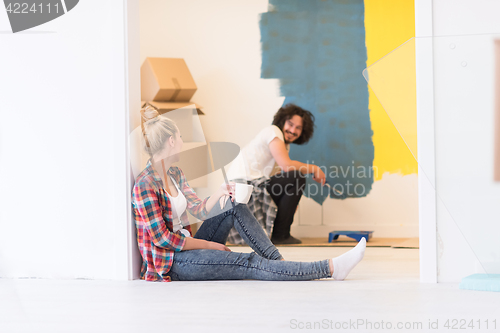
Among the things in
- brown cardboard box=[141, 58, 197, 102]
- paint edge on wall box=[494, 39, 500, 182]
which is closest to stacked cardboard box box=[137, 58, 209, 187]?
brown cardboard box=[141, 58, 197, 102]

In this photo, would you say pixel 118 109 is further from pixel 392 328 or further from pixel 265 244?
pixel 392 328

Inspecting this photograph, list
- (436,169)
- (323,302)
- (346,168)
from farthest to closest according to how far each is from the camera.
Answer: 1. (346,168)
2. (436,169)
3. (323,302)

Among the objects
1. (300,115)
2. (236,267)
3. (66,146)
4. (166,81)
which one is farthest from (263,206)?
(66,146)

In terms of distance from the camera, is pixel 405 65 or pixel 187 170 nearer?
pixel 405 65

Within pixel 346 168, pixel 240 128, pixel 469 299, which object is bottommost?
pixel 469 299

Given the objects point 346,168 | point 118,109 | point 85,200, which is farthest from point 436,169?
point 346,168

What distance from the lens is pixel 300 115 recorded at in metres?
A: 3.28

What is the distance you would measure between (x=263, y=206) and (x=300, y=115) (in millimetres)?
662

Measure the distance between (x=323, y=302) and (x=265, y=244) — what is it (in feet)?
1.69

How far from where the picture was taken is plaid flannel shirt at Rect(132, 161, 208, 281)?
5.85 feet

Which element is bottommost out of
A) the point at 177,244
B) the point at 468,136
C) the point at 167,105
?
the point at 177,244

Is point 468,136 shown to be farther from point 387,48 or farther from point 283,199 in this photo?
point 387,48

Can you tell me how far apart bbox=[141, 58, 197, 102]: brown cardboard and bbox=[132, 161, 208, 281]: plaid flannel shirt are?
57.7 inches

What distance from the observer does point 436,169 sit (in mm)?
1580
